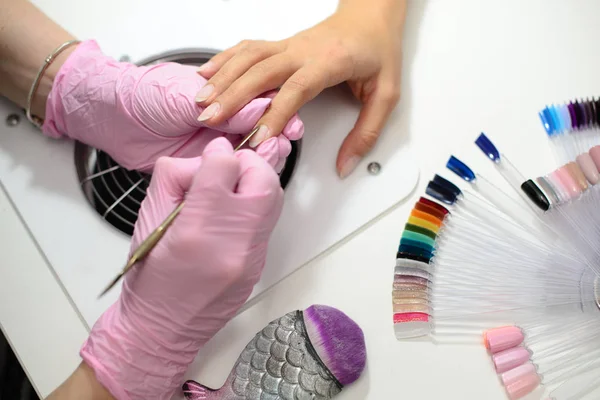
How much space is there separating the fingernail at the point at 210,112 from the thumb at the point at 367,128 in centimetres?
20

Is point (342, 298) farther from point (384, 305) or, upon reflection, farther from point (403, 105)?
point (403, 105)

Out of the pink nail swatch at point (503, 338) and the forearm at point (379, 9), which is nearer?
the pink nail swatch at point (503, 338)

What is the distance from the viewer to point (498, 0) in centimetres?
94

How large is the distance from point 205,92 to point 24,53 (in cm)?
33

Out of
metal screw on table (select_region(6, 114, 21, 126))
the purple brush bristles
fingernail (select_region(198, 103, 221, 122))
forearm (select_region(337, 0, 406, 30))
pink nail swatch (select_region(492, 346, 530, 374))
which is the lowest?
the purple brush bristles

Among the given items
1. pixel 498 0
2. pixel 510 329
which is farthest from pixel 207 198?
pixel 498 0

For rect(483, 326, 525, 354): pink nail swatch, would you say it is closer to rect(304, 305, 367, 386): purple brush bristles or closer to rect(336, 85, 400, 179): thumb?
rect(304, 305, 367, 386): purple brush bristles


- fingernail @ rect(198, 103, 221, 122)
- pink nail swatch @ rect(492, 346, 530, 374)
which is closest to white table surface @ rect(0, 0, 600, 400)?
pink nail swatch @ rect(492, 346, 530, 374)

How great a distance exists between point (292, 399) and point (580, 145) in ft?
1.93

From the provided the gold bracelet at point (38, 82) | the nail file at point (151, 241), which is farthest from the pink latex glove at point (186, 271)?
the gold bracelet at point (38, 82)

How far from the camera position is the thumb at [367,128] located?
761mm

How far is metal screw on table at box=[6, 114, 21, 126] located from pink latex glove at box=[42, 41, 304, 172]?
0.22 feet

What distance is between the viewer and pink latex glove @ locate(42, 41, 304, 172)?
0.70m

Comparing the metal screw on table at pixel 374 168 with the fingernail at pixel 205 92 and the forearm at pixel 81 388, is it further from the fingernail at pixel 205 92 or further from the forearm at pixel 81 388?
the forearm at pixel 81 388
